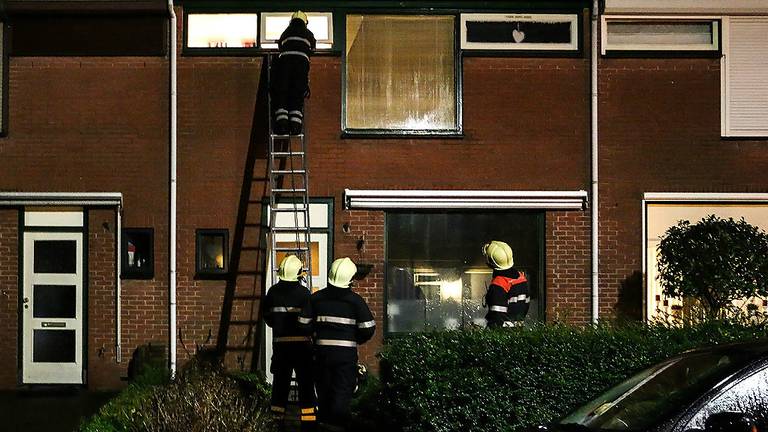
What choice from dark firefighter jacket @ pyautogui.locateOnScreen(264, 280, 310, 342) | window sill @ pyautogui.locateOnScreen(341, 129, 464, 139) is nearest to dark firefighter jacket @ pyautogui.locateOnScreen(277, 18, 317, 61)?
window sill @ pyautogui.locateOnScreen(341, 129, 464, 139)

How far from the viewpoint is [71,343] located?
12.3 meters

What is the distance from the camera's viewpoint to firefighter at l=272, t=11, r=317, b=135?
447 inches

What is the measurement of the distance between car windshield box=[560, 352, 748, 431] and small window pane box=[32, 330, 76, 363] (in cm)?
832

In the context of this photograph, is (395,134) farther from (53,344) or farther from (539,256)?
→ (53,344)

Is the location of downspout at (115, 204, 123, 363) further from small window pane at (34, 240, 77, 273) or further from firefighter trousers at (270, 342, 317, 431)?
firefighter trousers at (270, 342, 317, 431)

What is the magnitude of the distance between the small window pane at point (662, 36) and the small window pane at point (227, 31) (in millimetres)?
4584

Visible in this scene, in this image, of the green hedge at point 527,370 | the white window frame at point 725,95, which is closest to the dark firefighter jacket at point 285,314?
the green hedge at point 527,370

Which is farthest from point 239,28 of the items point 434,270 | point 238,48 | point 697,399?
point 697,399

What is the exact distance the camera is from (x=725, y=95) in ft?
40.2

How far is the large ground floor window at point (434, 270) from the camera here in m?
12.2

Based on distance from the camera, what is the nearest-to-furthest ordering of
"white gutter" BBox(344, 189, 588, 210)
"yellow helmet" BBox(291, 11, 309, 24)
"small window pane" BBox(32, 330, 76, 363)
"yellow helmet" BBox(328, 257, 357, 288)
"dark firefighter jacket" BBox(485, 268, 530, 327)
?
"yellow helmet" BBox(328, 257, 357, 288) < "dark firefighter jacket" BBox(485, 268, 530, 327) < "yellow helmet" BBox(291, 11, 309, 24) < "white gutter" BBox(344, 189, 588, 210) < "small window pane" BBox(32, 330, 76, 363)

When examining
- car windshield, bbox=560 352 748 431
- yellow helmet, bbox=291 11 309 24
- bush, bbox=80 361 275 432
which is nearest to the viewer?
car windshield, bbox=560 352 748 431

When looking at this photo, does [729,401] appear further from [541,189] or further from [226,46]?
[226,46]

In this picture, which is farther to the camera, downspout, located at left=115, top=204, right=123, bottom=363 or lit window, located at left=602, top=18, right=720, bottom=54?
lit window, located at left=602, top=18, right=720, bottom=54
